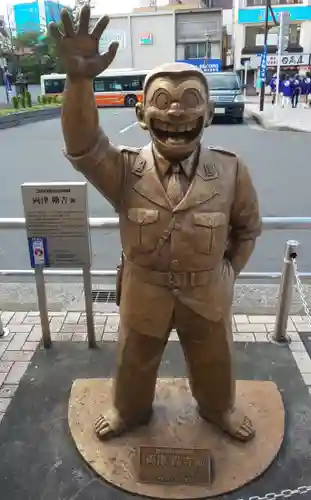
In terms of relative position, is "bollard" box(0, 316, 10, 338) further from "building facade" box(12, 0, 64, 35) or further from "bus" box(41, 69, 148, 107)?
"building facade" box(12, 0, 64, 35)

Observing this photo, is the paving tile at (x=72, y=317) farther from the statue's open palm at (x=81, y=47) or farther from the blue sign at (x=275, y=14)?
the blue sign at (x=275, y=14)

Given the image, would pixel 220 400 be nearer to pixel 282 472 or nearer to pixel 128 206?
pixel 282 472

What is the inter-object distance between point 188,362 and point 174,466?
1.75 feet

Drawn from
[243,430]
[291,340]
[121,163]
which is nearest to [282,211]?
[291,340]

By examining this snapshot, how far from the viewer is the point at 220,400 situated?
2477mm

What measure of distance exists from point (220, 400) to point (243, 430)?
238 millimetres

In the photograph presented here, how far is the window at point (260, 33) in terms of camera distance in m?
34.5

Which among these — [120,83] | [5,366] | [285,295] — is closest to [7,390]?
[5,366]

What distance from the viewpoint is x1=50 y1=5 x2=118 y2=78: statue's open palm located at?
5.42 feet

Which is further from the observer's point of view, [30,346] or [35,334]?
[35,334]

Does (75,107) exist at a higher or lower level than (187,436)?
higher

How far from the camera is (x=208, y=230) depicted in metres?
2.00

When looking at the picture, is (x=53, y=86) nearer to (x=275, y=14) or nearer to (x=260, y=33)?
(x=260, y=33)

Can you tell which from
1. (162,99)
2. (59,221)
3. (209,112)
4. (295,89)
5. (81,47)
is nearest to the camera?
(81,47)
